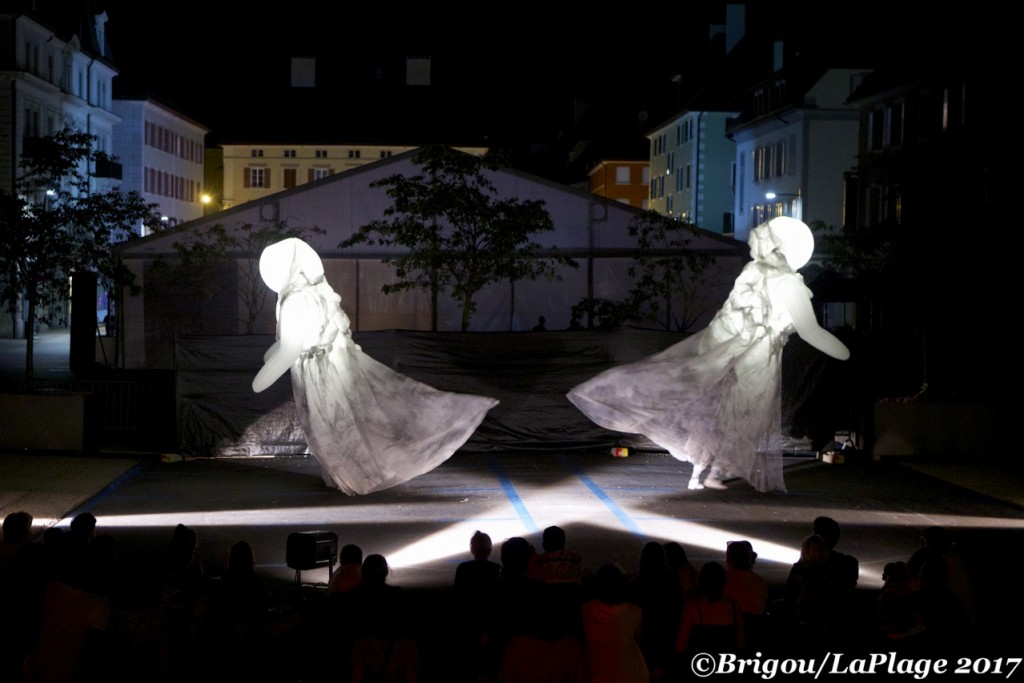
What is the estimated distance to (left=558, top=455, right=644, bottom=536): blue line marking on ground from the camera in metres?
12.5

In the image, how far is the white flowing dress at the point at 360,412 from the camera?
1393 centimetres

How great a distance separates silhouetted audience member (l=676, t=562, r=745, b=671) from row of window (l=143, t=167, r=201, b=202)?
224 feet

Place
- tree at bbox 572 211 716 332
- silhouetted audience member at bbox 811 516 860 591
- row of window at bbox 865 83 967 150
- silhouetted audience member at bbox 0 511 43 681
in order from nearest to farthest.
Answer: silhouetted audience member at bbox 0 511 43 681 → silhouetted audience member at bbox 811 516 860 591 → tree at bbox 572 211 716 332 → row of window at bbox 865 83 967 150

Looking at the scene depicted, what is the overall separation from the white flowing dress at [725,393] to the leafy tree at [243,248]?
11285 millimetres

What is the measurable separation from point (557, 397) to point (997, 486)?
19.2 feet

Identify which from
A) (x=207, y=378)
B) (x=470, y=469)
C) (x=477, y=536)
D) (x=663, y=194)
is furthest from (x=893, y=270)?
(x=663, y=194)

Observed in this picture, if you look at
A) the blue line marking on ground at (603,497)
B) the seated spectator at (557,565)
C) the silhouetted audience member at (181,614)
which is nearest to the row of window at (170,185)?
the blue line marking on ground at (603,497)

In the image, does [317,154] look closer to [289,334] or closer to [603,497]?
[289,334]

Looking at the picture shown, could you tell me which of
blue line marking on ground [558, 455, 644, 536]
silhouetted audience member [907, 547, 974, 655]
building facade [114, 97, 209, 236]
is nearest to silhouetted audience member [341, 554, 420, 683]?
silhouetted audience member [907, 547, 974, 655]

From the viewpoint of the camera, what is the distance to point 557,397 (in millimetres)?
17906

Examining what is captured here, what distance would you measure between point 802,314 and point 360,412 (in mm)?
4984

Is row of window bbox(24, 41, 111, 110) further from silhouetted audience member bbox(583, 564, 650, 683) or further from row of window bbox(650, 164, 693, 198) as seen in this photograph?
silhouetted audience member bbox(583, 564, 650, 683)

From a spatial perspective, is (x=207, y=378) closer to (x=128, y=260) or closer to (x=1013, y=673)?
(x=128, y=260)

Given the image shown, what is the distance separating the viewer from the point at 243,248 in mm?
25125
